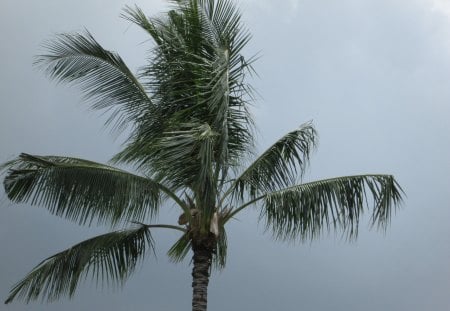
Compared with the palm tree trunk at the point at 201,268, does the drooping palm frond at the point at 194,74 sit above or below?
above

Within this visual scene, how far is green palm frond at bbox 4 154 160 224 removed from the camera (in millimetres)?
10938

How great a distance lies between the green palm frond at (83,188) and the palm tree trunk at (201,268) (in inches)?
34.5

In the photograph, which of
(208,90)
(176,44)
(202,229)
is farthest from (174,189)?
(176,44)

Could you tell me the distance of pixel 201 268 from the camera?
11.3 m

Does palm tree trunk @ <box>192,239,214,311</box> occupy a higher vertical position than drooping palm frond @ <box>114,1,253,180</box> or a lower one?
lower

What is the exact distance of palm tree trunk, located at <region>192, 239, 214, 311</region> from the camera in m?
11.3

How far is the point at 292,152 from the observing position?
1203 centimetres

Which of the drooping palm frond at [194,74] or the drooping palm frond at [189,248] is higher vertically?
the drooping palm frond at [194,74]

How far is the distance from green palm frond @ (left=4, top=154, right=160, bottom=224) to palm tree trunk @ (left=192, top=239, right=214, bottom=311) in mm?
876

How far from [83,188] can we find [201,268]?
208 cm

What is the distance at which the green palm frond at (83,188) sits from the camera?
35.9 feet

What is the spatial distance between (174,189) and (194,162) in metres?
0.79

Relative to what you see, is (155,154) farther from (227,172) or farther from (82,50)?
(82,50)

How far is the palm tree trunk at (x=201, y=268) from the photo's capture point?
11281 millimetres
